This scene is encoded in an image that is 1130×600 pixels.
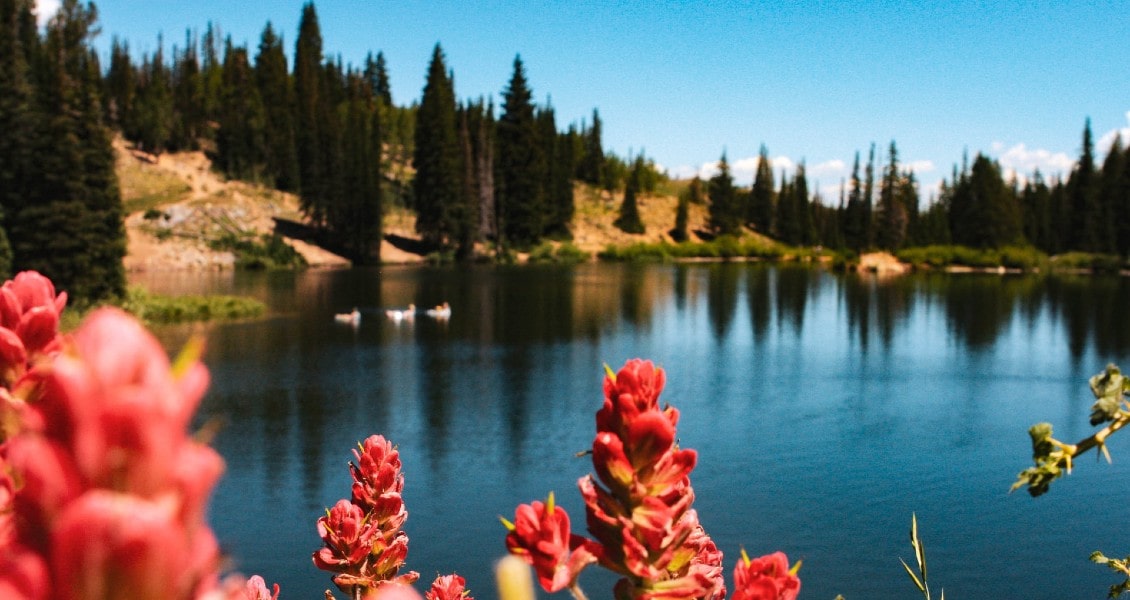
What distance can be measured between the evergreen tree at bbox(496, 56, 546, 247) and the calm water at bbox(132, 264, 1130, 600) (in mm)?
37195

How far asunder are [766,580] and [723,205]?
95573mm

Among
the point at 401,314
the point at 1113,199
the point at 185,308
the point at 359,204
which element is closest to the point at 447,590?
the point at 401,314

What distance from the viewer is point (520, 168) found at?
76.5m

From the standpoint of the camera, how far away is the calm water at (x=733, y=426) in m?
11.2

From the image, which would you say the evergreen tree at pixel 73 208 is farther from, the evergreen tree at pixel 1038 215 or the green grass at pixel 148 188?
the evergreen tree at pixel 1038 215

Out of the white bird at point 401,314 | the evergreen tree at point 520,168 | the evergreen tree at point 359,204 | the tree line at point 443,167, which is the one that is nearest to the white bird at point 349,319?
the white bird at point 401,314

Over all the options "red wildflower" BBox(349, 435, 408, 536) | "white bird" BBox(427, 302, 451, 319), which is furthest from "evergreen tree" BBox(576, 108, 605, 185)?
"red wildflower" BBox(349, 435, 408, 536)

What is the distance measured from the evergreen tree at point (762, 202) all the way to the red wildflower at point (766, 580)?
101796mm

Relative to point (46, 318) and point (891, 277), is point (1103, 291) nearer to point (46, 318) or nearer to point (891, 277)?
point (891, 277)

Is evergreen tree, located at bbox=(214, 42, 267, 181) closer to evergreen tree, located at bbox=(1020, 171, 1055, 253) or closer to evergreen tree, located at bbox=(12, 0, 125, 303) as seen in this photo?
evergreen tree, located at bbox=(12, 0, 125, 303)

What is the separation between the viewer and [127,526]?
438 mm

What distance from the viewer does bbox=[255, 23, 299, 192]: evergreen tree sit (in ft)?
246

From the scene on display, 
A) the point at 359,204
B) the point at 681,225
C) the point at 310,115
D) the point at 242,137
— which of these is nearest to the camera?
the point at 359,204

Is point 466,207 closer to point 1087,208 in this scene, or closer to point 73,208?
point 73,208
